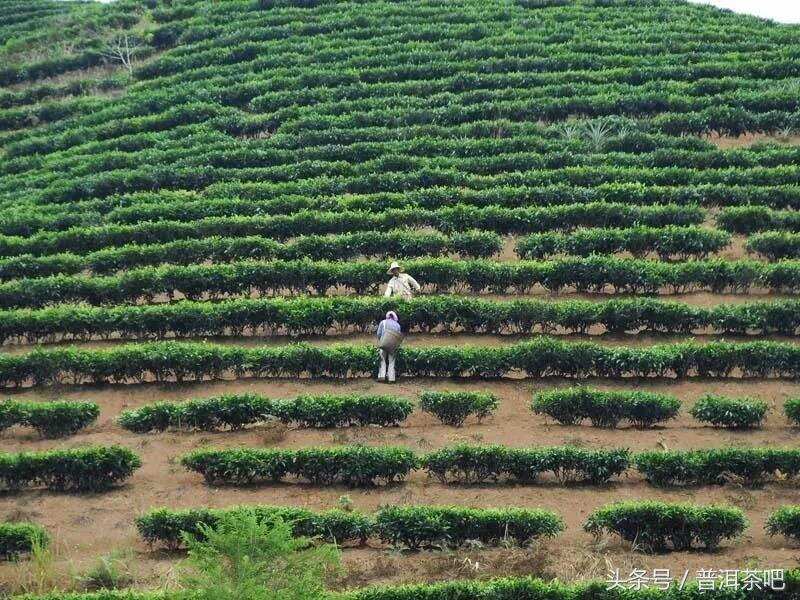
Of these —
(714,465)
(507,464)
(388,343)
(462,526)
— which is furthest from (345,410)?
(714,465)

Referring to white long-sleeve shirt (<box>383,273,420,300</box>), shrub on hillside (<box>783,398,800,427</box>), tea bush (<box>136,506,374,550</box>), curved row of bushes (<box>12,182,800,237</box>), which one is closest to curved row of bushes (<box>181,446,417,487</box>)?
tea bush (<box>136,506,374,550</box>)

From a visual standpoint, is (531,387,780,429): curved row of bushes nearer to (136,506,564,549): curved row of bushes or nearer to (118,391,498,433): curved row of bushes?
(118,391,498,433): curved row of bushes

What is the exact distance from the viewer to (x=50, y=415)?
18.2 m

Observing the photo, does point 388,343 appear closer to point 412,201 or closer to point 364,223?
point 364,223

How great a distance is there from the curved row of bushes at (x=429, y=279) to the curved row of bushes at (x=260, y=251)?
1.14m

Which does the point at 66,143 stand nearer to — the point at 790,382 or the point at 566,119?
the point at 566,119

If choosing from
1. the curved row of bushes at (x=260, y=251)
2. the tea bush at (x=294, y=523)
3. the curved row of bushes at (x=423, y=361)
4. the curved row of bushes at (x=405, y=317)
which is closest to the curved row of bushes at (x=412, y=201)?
the curved row of bushes at (x=260, y=251)

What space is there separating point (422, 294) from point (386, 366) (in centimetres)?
357

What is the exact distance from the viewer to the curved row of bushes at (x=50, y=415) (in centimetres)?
1817

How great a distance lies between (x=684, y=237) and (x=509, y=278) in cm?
445

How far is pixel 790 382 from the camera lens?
63.4ft

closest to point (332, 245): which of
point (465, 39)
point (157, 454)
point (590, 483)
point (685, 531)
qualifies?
point (157, 454)

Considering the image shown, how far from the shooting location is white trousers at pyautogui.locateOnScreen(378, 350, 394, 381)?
19297mm

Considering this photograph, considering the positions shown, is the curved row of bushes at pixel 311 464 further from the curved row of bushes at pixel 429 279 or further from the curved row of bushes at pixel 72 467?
the curved row of bushes at pixel 429 279
